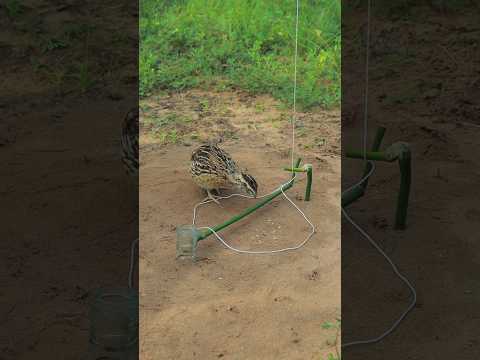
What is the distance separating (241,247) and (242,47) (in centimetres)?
258

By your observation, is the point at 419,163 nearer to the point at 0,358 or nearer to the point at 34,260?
the point at 34,260

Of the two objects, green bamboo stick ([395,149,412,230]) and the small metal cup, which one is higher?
green bamboo stick ([395,149,412,230])

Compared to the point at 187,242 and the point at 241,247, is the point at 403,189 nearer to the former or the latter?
the point at 241,247

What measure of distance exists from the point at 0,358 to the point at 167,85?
294cm

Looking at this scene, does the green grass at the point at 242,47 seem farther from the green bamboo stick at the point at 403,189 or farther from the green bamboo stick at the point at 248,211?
the green bamboo stick at the point at 403,189

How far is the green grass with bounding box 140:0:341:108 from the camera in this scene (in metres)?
5.98

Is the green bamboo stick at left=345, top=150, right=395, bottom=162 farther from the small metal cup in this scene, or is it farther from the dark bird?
the small metal cup

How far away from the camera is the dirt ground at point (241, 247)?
11.2ft

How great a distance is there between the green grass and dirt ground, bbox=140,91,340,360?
251mm

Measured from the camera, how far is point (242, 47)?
21.0ft

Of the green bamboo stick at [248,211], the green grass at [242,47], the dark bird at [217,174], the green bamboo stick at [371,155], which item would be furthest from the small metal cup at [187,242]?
the green grass at [242,47]

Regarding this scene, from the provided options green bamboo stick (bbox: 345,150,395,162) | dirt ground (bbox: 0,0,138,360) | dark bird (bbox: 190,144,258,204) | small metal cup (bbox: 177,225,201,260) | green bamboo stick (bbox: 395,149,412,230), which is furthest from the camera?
dark bird (bbox: 190,144,258,204)

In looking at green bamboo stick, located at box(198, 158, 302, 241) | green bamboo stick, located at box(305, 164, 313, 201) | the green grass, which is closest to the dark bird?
green bamboo stick, located at box(198, 158, 302, 241)

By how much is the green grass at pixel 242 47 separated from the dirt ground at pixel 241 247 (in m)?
0.25
